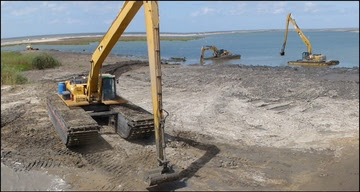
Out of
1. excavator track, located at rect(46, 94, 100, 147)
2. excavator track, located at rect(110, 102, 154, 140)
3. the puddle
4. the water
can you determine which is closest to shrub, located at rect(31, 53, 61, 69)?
the water

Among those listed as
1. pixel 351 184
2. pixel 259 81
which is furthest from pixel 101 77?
pixel 259 81

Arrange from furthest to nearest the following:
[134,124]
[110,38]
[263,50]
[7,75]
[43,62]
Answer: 1. [263,50]
2. [43,62]
3. [134,124]
4. [110,38]
5. [7,75]

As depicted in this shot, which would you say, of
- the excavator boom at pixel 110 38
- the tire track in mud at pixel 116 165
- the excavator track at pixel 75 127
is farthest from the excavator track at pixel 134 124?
the excavator boom at pixel 110 38

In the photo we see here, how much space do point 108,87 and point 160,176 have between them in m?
5.43

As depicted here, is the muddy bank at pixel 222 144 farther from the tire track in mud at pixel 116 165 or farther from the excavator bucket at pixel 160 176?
the excavator bucket at pixel 160 176

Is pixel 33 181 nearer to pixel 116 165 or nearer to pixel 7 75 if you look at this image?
pixel 116 165

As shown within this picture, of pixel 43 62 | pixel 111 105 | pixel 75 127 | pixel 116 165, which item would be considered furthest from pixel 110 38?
pixel 43 62

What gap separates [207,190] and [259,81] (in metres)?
15.5

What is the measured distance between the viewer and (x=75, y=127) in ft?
32.6

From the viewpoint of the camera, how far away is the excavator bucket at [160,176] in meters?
8.27

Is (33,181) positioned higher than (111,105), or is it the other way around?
(111,105)

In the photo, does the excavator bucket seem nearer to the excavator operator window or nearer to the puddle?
the puddle

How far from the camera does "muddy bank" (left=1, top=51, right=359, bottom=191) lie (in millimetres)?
9164

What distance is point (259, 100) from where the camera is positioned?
17.6 metres
